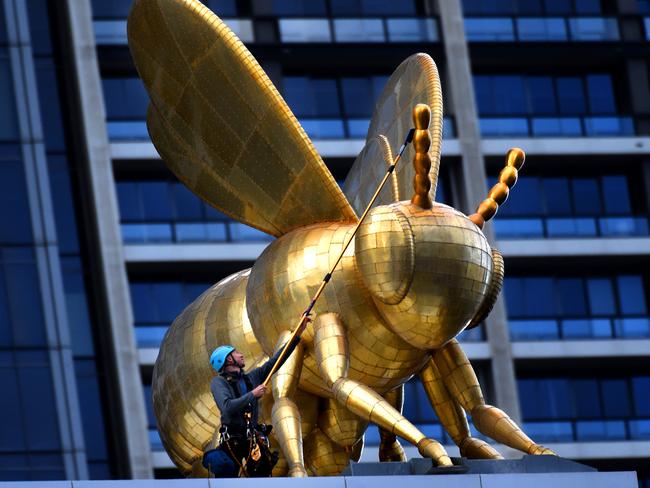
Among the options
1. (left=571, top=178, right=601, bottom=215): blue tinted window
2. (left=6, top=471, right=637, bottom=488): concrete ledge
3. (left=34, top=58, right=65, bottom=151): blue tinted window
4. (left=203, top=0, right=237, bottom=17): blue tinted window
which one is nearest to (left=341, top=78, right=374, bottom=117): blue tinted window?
(left=203, top=0, right=237, bottom=17): blue tinted window

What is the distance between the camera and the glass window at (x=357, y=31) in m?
46.1

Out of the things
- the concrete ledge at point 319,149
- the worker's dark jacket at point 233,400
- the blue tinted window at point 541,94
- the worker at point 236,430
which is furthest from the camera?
the blue tinted window at point 541,94

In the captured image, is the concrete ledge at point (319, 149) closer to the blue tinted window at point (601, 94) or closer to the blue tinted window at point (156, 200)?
the blue tinted window at point (156, 200)

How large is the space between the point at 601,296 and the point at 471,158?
156 inches

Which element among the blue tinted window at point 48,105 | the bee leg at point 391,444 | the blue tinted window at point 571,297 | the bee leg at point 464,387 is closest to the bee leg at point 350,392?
the bee leg at point 464,387

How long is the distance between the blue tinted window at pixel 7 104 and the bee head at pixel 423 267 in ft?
76.9

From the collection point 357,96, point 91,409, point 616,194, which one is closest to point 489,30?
point 357,96

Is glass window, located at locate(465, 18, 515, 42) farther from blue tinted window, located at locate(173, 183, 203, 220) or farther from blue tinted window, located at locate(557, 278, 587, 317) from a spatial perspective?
blue tinted window, located at locate(173, 183, 203, 220)

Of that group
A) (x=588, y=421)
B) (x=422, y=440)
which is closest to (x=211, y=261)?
(x=588, y=421)

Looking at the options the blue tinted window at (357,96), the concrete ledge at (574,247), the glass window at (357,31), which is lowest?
the concrete ledge at (574,247)

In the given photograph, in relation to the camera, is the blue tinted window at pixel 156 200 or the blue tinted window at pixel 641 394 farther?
the blue tinted window at pixel 641 394

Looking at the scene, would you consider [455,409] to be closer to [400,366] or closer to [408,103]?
[400,366]

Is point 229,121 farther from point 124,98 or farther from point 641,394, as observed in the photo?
point 641,394

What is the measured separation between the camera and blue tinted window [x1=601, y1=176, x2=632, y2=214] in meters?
47.3
